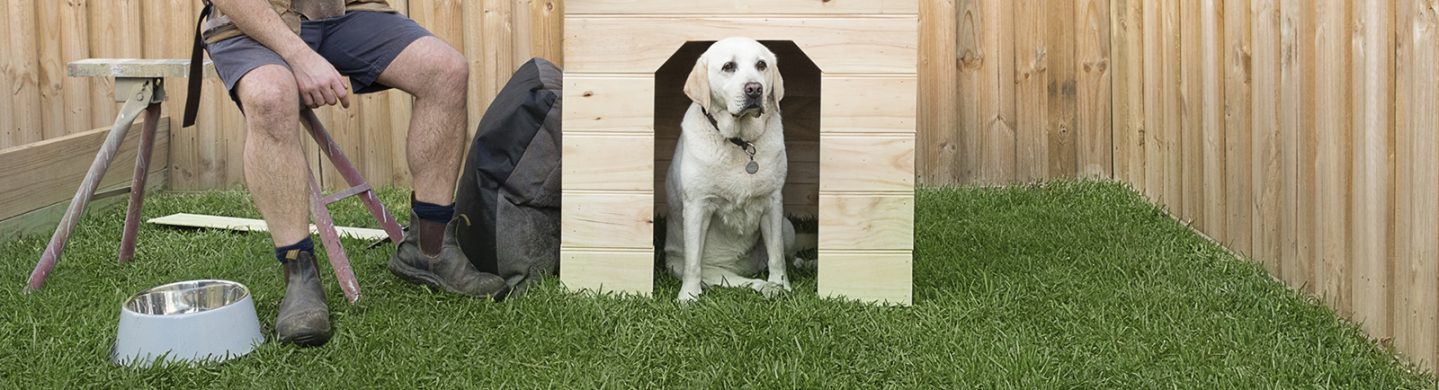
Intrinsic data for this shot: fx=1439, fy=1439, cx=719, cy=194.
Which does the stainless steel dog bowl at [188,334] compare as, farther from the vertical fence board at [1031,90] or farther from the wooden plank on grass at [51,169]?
the vertical fence board at [1031,90]

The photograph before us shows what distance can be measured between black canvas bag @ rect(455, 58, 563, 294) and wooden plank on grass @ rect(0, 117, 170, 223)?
1303 millimetres

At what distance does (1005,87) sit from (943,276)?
5.14ft

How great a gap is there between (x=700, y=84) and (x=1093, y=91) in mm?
2155

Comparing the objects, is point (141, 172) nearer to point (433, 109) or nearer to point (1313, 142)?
point (433, 109)

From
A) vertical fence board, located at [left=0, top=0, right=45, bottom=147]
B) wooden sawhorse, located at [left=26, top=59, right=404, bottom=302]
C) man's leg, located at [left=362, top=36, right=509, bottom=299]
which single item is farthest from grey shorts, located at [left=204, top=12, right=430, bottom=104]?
vertical fence board, located at [left=0, top=0, right=45, bottom=147]

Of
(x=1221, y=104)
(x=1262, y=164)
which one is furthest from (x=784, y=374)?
(x=1221, y=104)

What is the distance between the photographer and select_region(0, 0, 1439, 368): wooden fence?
9.78 ft

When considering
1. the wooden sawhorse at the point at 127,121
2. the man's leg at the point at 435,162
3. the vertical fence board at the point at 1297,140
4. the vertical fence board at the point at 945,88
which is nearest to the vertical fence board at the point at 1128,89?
the vertical fence board at the point at 945,88

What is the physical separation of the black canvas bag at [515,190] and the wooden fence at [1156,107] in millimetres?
1383

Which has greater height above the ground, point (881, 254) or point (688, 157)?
point (688, 157)

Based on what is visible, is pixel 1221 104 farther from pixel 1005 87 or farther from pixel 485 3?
pixel 485 3

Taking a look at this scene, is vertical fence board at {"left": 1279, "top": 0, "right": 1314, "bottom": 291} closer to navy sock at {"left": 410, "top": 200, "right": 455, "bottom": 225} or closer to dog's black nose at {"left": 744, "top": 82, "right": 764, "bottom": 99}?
dog's black nose at {"left": 744, "top": 82, "right": 764, "bottom": 99}

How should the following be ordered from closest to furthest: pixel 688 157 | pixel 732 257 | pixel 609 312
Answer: pixel 609 312
pixel 688 157
pixel 732 257

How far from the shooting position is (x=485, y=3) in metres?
5.23
